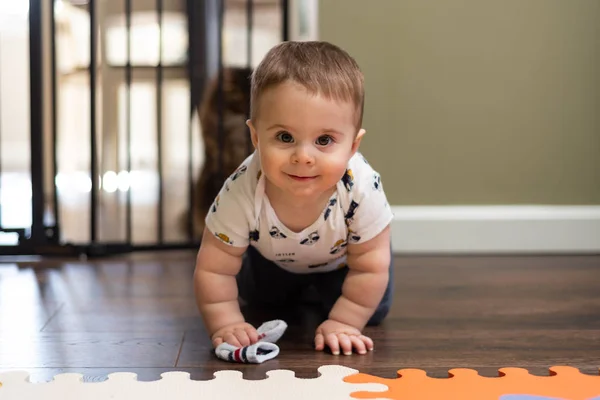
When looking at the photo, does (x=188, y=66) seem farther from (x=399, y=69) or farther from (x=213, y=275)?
(x=213, y=275)

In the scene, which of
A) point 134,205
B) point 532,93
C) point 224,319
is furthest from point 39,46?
point 532,93

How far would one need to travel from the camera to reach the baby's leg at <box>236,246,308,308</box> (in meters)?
1.39

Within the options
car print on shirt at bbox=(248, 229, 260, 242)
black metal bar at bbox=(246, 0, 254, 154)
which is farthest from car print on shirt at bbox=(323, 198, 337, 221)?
black metal bar at bbox=(246, 0, 254, 154)

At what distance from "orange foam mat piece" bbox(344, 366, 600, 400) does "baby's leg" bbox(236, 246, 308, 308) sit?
40cm

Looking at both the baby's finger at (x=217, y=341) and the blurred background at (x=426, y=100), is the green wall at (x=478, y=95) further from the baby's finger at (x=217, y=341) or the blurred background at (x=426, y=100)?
the baby's finger at (x=217, y=341)

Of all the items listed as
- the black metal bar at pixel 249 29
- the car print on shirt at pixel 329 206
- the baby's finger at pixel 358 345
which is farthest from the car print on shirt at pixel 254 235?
the black metal bar at pixel 249 29

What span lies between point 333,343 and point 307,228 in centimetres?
18

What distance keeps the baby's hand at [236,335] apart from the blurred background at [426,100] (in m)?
0.83

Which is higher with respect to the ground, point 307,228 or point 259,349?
point 307,228

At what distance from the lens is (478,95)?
78.4 inches

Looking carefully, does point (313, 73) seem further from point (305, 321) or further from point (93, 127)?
point (93, 127)

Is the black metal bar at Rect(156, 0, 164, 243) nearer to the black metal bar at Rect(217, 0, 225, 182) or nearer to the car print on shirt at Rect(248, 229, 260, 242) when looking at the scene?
the black metal bar at Rect(217, 0, 225, 182)

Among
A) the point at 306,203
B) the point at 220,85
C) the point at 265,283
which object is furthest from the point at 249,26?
the point at 306,203

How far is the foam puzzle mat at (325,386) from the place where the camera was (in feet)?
3.10
